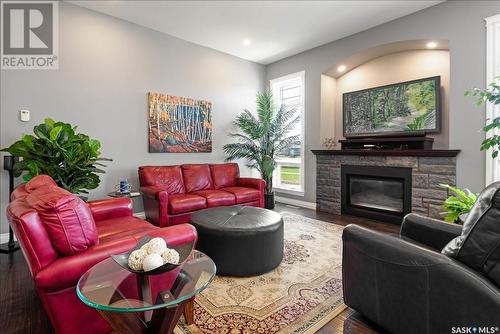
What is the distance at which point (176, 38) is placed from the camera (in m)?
4.63

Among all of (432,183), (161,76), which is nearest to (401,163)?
(432,183)

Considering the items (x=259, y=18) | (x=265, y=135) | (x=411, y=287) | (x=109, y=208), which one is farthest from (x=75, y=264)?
(x=265, y=135)

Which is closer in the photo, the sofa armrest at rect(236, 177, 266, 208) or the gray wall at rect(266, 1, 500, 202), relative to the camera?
the gray wall at rect(266, 1, 500, 202)

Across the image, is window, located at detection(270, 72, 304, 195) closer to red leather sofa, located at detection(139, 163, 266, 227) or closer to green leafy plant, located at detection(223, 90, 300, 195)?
green leafy plant, located at detection(223, 90, 300, 195)

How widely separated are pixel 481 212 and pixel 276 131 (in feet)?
13.9

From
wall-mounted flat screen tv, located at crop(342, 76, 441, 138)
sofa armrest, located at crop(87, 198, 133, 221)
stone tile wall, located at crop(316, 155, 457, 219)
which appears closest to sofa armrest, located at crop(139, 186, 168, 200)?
sofa armrest, located at crop(87, 198, 133, 221)

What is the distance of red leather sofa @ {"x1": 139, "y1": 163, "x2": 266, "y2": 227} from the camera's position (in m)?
3.62

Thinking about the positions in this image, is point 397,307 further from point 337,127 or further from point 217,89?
point 217,89

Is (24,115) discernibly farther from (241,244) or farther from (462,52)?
(462,52)

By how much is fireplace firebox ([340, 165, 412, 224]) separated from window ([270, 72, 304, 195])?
103cm

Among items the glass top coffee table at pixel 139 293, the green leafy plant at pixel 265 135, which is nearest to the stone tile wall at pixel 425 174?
the green leafy plant at pixel 265 135

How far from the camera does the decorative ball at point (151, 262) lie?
1.24 m

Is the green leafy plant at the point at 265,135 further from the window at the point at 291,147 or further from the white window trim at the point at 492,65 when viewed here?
the white window trim at the point at 492,65

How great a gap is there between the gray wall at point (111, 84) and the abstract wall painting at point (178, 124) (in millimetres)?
123
